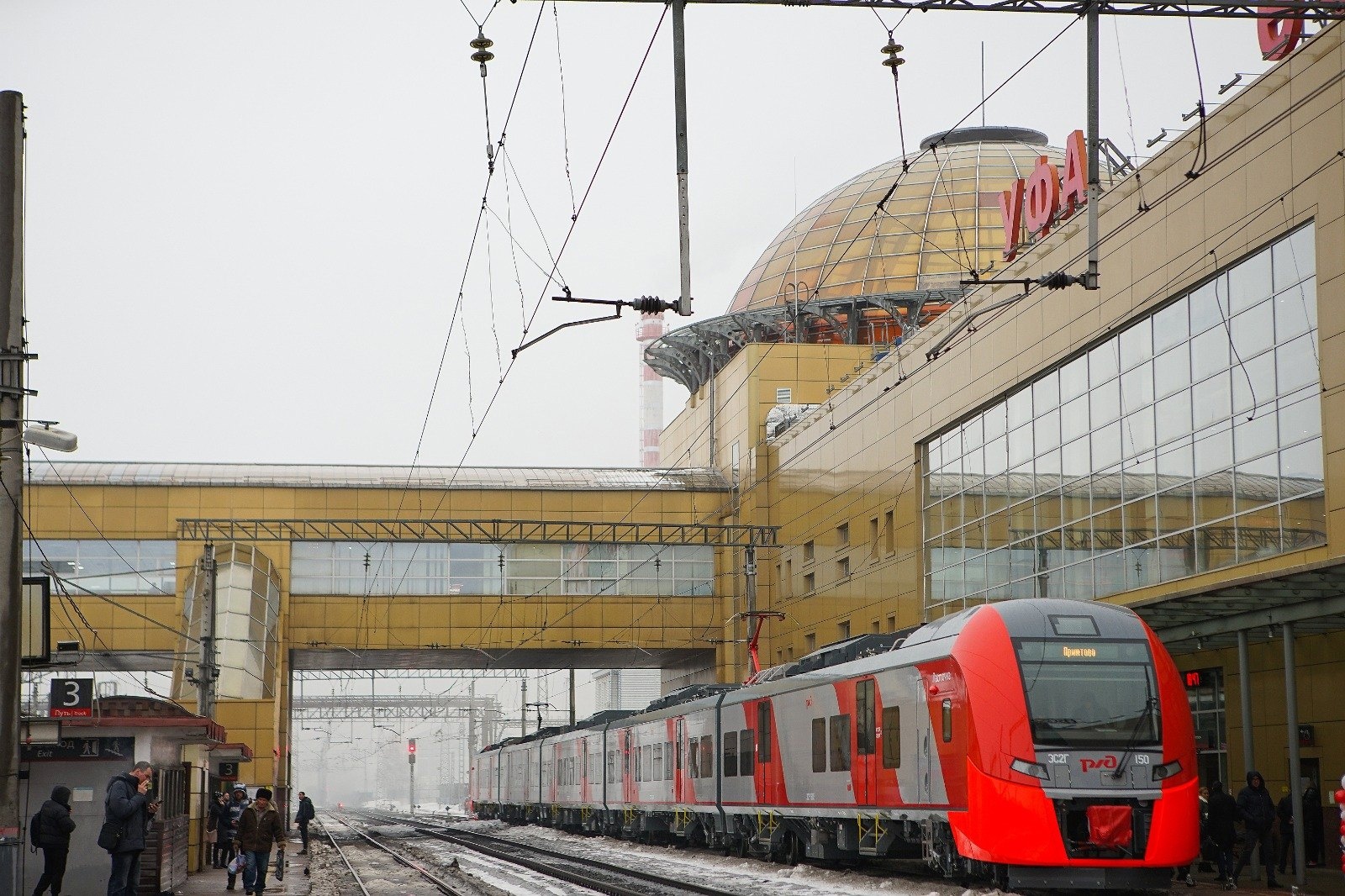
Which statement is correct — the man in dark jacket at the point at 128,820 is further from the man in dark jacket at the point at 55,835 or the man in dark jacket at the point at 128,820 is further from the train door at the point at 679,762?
the train door at the point at 679,762

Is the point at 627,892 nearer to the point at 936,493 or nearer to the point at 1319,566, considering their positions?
the point at 1319,566

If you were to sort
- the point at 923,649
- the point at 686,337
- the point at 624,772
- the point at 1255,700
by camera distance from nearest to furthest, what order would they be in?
the point at 923,649, the point at 1255,700, the point at 624,772, the point at 686,337

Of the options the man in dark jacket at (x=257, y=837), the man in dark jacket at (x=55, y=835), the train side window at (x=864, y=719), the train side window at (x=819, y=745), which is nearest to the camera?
the man in dark jacket at (x=55, y=835)

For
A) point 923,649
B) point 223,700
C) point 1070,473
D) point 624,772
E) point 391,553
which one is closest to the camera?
point 923,649

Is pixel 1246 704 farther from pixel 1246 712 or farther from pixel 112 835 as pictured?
pixel 112 835

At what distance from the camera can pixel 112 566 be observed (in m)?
55.2

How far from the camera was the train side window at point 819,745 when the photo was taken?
941 inches

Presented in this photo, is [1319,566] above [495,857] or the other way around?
above

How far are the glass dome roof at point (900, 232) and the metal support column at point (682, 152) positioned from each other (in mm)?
40787

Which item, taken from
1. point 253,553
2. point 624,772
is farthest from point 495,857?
point 253,553

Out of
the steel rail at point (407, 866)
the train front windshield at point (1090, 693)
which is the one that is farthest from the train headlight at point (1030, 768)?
the steel rail at point (407, 866)

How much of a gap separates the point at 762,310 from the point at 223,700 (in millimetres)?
22771

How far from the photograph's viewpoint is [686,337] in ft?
202

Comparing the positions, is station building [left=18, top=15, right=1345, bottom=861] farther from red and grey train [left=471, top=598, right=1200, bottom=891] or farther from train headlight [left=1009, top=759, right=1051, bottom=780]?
train headlight [left=1009, top=759, right=1051, bottom=780]
